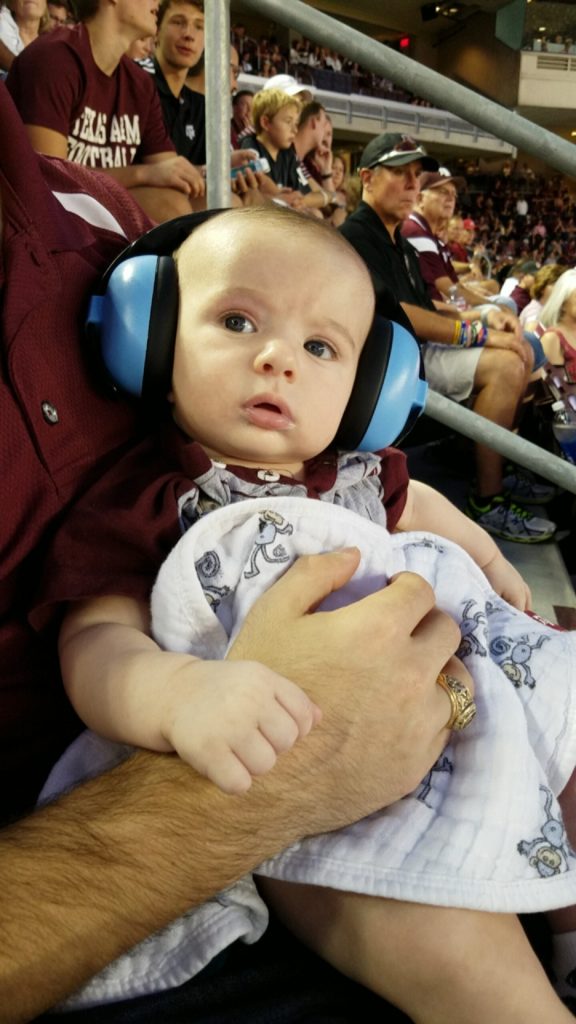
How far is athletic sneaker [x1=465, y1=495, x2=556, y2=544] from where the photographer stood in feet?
9.90

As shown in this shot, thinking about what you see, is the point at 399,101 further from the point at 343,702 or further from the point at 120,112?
the point at 343,702

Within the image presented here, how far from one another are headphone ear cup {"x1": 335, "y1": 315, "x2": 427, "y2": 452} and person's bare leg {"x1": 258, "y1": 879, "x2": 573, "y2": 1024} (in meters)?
0.59

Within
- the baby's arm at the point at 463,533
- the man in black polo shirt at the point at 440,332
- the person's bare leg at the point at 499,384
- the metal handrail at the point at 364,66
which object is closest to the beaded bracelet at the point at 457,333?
the man in black polo shirt at the point at 440,332

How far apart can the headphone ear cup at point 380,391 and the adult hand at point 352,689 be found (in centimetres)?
28

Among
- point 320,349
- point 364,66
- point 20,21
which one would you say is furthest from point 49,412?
point 20,21

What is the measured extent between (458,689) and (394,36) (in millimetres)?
29747

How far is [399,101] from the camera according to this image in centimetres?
2339

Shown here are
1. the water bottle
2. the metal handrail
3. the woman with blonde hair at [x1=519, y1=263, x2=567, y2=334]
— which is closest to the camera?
the metal handrail

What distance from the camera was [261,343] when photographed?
3.23ft

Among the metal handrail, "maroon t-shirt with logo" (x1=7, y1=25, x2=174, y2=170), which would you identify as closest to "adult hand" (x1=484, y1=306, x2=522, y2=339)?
"maroon t-shirt with logo" (x1=7, y1=25, x2=174, y2=170)

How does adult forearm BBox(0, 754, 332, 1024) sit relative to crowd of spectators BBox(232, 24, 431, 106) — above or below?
below

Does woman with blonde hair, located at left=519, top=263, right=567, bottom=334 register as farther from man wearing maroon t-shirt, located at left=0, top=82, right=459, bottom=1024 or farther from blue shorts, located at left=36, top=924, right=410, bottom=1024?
blue shorts, located at left=36, top=924, right=410, bottom=1024

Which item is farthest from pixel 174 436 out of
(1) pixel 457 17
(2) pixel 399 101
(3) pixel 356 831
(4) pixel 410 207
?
(1) pixel 457 17

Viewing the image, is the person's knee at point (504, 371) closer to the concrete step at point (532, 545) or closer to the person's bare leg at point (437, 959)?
the concrete step at point (532, 545)
